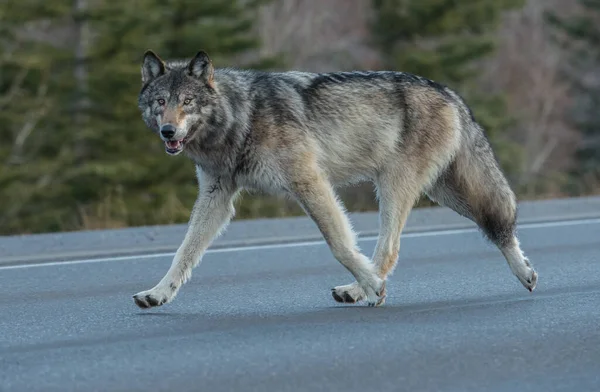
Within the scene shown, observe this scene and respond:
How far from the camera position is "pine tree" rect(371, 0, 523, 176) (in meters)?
33.5

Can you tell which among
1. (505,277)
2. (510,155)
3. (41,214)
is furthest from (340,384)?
(510,155)

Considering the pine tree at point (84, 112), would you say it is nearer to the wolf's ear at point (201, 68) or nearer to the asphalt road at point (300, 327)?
the asphalt road at point (300, 327)

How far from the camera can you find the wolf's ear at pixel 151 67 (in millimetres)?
7125

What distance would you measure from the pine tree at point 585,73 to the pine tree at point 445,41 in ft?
6.66

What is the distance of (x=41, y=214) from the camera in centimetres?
Result: 2523

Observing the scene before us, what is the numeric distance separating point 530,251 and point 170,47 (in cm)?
2148

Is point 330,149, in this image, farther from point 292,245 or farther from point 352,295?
point 292,245

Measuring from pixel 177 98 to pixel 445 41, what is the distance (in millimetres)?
27938

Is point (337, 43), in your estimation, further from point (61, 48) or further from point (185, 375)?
point (185, 375)

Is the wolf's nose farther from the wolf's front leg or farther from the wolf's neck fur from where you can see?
the wolf's front leg

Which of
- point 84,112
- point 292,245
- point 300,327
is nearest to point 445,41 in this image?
point 84,112

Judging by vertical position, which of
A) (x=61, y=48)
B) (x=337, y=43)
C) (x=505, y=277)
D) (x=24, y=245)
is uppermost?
(x=505, y=277)

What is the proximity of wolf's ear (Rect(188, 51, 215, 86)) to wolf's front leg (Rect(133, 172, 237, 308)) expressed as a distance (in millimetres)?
676

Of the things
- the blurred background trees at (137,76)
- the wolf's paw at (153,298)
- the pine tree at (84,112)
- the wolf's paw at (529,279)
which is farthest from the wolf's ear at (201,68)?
the pine tree at (84,112)
